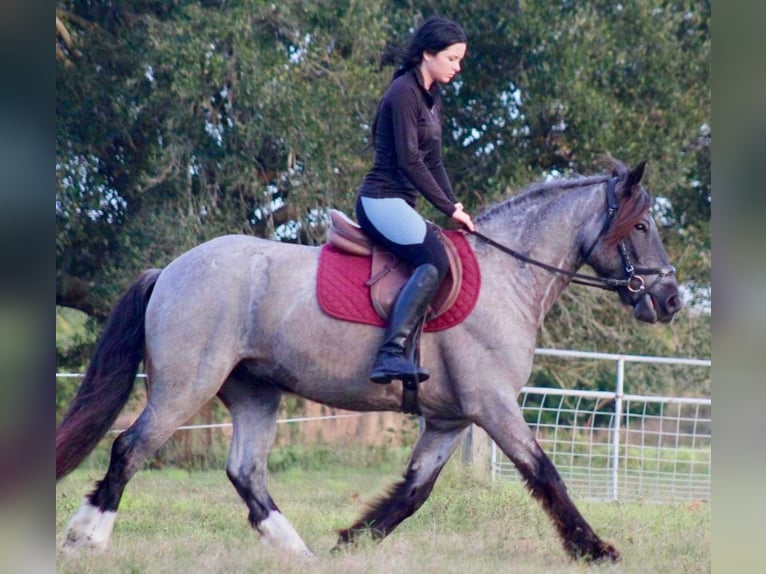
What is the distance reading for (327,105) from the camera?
40.7 ft

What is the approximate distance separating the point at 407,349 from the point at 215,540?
1.76 metres

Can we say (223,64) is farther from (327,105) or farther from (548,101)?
(548,101)

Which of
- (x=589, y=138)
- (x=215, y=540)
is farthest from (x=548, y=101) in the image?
(x=215, y=540)

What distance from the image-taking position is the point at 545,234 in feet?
21.1

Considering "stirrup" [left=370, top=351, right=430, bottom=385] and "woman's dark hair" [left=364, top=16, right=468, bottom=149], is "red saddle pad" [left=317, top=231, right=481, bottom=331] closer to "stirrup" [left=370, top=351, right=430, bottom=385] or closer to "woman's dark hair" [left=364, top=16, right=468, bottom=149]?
"stirrup" [left=370, top=351, right=430, bottom=385]

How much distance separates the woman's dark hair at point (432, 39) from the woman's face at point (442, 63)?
2 centimetres

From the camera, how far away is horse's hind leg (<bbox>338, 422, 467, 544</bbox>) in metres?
6.20

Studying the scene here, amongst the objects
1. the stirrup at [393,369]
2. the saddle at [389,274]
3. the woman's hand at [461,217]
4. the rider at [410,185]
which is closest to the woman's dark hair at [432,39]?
the rider at [410,185]

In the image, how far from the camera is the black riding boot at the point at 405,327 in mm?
5750

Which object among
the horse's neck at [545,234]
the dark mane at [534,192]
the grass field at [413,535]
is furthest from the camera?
the dark mane at [534,192]

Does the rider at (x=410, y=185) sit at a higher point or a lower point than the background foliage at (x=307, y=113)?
lower

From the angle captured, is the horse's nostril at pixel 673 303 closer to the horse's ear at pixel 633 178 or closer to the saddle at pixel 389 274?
the horse's ear at pixel 633 178

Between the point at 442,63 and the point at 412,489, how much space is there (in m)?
2.48
